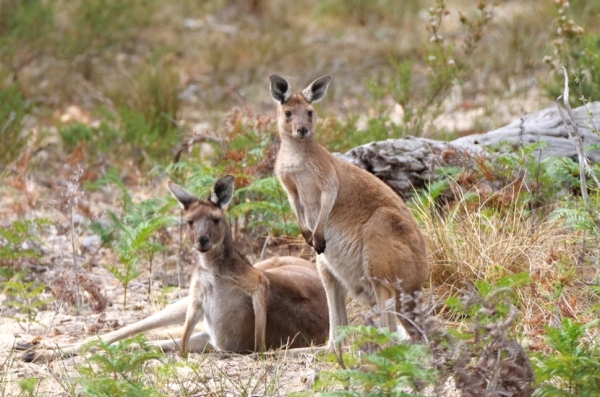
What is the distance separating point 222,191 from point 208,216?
0.62ft

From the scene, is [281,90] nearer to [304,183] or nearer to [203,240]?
[304,183]

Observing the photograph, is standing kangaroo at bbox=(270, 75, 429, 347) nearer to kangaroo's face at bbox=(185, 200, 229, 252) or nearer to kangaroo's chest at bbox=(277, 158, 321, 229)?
kangaroo's chest at bbox=(277, 158, 321, 229)

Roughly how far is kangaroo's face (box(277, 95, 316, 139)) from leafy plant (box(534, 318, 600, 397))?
191 centimetres

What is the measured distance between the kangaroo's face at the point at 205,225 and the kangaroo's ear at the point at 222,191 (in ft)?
0.12

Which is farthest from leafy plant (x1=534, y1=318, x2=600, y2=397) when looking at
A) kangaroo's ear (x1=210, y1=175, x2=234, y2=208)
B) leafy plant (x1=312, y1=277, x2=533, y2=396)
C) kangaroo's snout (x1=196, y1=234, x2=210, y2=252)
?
kangaroo's ear (x1=210, y1=175, x2=234, y2=208)

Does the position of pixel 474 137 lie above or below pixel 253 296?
above

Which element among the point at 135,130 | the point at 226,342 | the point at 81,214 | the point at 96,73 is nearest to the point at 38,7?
the point at 96,73

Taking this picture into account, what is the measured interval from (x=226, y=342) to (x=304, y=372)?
0.75 m

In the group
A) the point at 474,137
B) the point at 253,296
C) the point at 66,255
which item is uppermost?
the point at 474,137

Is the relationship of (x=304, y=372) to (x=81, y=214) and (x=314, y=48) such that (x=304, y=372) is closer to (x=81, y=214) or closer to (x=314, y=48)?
(x=81, y=214)

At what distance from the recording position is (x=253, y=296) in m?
5.40

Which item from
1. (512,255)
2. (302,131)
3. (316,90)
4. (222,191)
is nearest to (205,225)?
(222,191)

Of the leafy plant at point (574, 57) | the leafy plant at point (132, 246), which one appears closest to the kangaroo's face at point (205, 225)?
the leafy plant at point (132, 246)

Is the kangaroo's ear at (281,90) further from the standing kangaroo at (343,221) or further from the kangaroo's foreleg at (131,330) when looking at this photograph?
the kangaroo's foreleg at (131,330)
